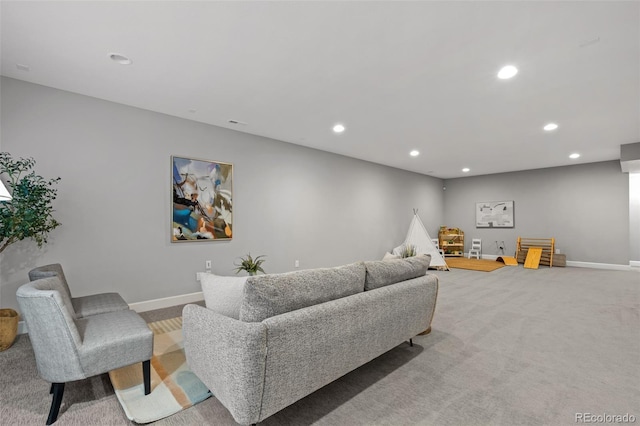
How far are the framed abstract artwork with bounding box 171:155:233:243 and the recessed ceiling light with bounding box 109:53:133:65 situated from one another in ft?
5.03

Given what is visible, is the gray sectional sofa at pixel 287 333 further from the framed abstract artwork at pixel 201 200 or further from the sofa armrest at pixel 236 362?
the framed abstract artwork at pixel 201 200

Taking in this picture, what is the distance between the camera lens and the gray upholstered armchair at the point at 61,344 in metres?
1.74

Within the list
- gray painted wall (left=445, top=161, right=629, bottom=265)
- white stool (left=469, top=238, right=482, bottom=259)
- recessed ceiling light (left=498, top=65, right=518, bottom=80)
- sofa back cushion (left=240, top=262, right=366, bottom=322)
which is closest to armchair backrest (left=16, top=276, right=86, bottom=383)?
sofa back cushion (left=240, top=262, right=366, bottom=322)

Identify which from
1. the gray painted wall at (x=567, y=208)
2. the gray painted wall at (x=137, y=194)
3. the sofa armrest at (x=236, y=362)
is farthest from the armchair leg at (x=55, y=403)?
the gray painted wall at (x=567, y=208)

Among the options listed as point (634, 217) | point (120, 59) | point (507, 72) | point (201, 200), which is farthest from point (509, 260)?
point (120, 59)

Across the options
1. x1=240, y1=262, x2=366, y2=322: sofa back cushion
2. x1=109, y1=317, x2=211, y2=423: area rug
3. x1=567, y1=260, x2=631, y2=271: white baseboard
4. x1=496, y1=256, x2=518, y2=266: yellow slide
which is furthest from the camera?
x1=496, y1=256, x2=518, y2=266: yellow slide

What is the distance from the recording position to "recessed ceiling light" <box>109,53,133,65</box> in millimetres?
2670

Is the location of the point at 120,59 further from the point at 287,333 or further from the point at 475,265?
the point at 475,265

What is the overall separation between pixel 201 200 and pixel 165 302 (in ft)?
4.86

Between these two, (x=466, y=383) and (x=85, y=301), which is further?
(x=85, y=301)

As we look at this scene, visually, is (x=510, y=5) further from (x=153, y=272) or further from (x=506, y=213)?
(x=506, y=213)

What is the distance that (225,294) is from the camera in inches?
73.9

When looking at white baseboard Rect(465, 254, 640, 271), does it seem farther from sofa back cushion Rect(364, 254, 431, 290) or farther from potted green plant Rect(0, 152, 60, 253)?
potted green plant Rect(0, 152, 60, 253)

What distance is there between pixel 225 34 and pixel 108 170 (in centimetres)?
242
